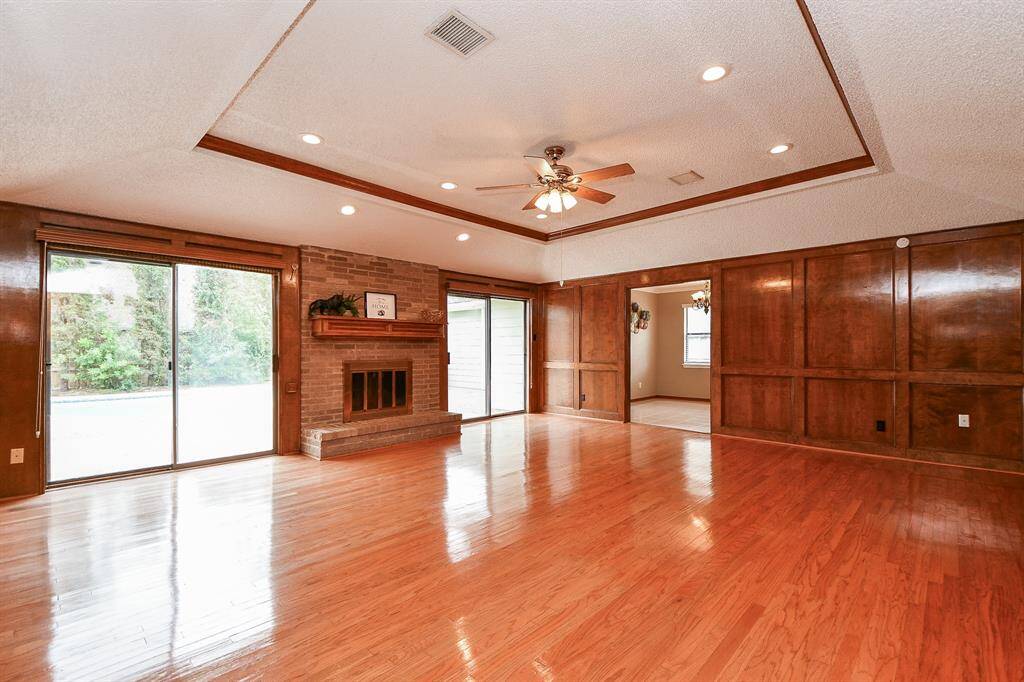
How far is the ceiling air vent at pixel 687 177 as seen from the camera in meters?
4.43

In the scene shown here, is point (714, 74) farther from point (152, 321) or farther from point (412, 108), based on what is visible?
point (152, 321)

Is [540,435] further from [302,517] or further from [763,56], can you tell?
[763,56]

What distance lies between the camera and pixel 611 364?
758 cm

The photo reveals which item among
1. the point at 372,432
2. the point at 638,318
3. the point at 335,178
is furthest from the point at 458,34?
Result: the point at 638,318

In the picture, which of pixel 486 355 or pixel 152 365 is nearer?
pixel 152 365

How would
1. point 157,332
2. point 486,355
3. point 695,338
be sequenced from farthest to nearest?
point 695,338 → point 486,355 → point 157,332

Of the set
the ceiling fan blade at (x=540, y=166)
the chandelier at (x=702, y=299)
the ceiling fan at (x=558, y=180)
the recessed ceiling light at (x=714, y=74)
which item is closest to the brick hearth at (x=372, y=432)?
the ceiling fan at (x=558, y=180)

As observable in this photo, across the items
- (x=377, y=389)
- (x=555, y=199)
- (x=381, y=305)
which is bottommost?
(x=377, y=389)

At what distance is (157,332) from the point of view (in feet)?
15.1

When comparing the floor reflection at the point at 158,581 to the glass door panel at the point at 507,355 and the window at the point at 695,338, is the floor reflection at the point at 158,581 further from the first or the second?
the window at the point at 695,338

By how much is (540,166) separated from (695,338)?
7.29 metres

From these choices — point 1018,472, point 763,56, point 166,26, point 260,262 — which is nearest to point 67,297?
point 260,262

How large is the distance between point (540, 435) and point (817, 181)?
4.23 metres

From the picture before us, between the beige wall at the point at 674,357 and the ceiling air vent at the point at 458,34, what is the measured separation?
8599 mm
